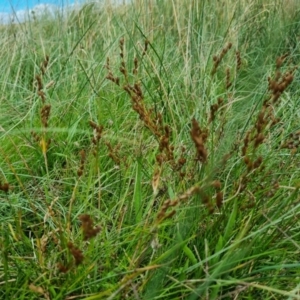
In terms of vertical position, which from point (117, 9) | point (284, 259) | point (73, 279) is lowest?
point (284, 259)

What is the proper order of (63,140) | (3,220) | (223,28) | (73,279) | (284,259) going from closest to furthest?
(73,279)
(284,259)
(3,220)
(63,140)
(223,28)

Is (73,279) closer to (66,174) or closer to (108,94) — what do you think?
(66,174)

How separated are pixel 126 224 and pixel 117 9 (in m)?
2.33

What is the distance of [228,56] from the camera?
8.25 ft

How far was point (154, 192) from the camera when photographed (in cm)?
85

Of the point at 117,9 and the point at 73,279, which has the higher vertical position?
the point at 117,9

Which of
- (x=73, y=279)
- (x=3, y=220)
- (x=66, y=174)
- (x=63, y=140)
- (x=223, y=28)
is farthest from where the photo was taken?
(x=223, y=28)

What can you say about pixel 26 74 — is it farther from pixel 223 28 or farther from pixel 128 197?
pixel 128 197

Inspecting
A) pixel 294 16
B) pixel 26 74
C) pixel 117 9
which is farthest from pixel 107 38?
pixel 294 16

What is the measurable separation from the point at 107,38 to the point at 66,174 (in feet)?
5.67

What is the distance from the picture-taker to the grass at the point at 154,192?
0.89 meters

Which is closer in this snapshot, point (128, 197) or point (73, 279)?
point (73, 279)

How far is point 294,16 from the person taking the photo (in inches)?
119

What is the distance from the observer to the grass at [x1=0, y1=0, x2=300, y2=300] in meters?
0.89
